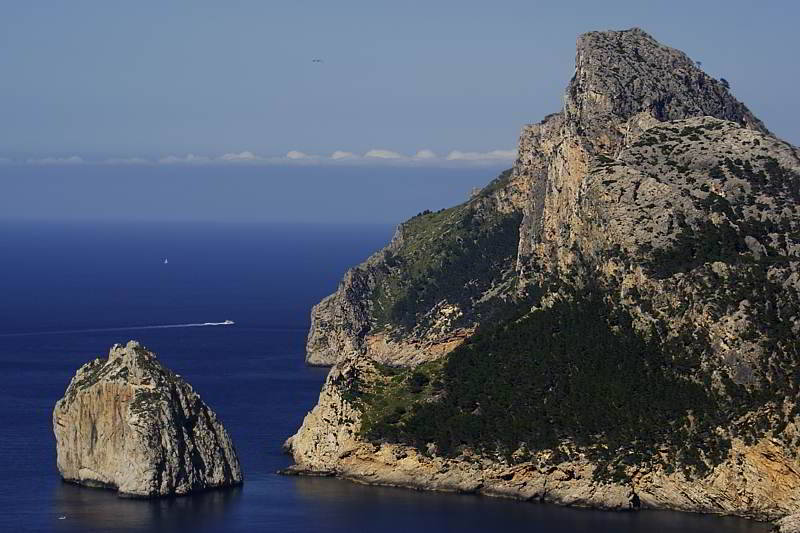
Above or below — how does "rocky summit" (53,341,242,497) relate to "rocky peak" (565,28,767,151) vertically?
below

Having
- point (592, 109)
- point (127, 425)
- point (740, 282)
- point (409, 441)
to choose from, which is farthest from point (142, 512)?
point (592, 109)

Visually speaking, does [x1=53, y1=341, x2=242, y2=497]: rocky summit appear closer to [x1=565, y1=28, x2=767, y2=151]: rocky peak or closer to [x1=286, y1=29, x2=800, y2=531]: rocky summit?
[x1=286, y1=29, x2=800, y2=531]: rocky summit

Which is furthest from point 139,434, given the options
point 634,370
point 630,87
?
point 630,87

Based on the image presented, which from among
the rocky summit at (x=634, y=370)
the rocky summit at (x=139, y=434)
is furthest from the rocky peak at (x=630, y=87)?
the rocky summit at (x=139, y=434)

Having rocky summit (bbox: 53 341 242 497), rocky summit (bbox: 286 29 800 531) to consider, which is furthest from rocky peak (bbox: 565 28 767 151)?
rocky summit (bbox: 53 341 242 497)

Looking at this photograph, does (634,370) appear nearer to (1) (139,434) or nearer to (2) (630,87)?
(1) (139,434)

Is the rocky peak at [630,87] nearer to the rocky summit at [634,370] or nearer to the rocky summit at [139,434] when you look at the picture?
the rocky summit at [634,370]
